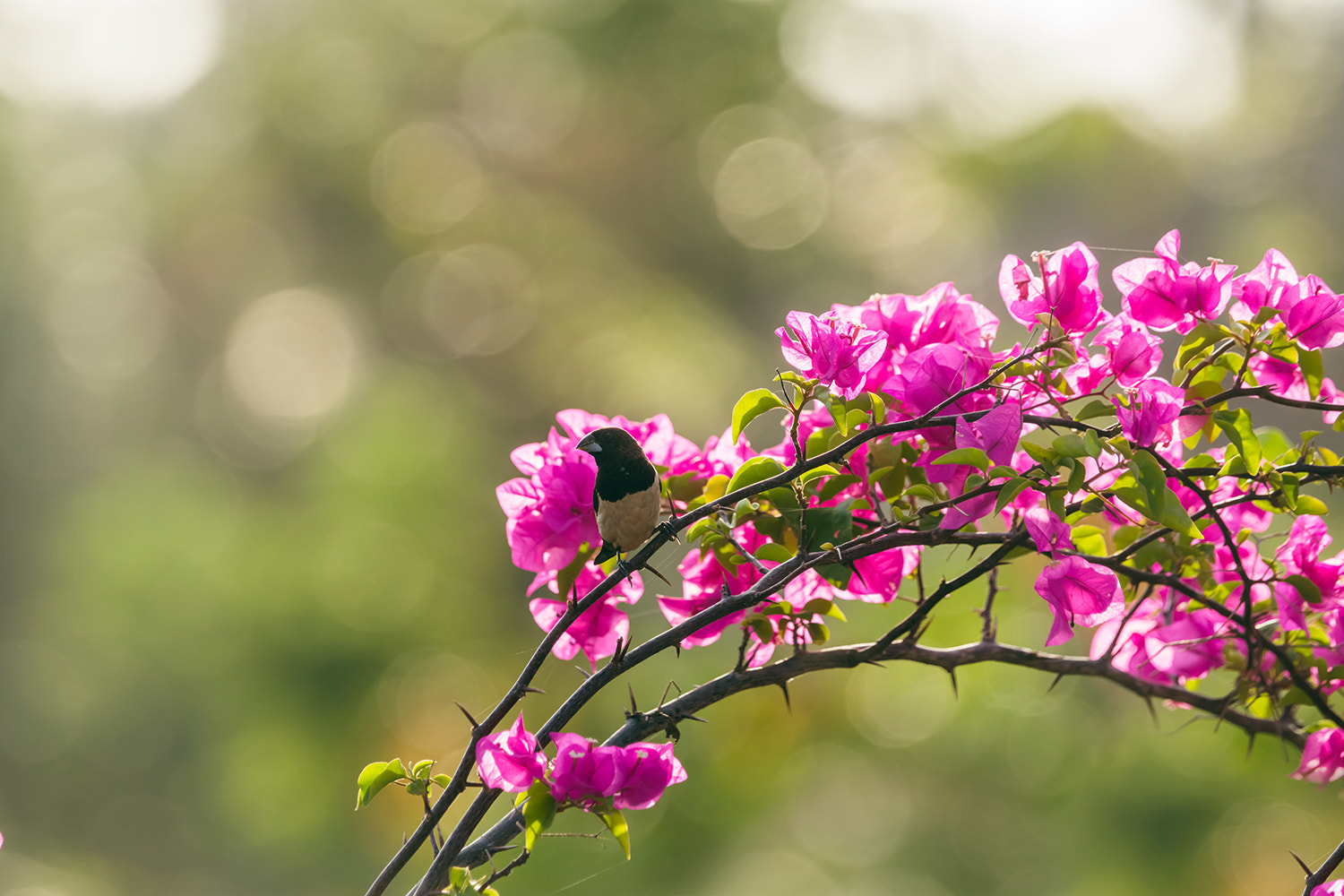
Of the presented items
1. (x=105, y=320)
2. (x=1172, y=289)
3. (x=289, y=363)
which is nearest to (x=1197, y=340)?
(x=1172, y=289)

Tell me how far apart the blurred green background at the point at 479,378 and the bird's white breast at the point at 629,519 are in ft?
7.70

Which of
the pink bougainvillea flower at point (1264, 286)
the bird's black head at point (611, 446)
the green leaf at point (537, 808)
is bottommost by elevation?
the green leaf at point (537, 808)

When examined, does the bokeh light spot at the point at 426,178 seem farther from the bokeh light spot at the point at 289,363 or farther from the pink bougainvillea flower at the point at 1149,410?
the pink bougainvillea flower at the point at 1149,410

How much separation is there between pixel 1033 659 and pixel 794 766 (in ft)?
9.48

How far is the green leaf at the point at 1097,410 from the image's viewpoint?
15.3 inches

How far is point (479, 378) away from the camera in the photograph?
168 inches

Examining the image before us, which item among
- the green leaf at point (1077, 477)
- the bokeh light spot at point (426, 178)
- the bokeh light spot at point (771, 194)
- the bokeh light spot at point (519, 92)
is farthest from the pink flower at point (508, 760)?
the bokeh light spot at point (519, 92)

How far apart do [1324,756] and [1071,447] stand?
25 centimetres

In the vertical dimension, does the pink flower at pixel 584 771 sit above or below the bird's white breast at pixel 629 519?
below

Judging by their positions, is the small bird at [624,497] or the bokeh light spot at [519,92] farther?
the bokeh light spot at [519,92]

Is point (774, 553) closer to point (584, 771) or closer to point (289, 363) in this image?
point (584, 771)

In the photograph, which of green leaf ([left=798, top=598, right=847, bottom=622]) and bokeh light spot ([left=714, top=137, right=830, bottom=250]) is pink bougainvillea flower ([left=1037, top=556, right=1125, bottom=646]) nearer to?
green leaf ([left=798, top=598, right=847, bottom=622])

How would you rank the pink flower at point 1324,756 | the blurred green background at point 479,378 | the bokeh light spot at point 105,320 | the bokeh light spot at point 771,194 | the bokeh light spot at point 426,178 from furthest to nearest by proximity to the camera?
the bokeh light spot at point 771,194, the bokeh light spot at point 426,178, the bokeh light spot at point 105,320, the blurred green background at point 479,378, the pink flower at point 1324,756

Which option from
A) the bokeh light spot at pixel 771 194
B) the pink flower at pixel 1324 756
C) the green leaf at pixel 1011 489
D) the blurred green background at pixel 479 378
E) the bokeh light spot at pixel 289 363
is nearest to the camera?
the green leaf at pixel 1011 489
